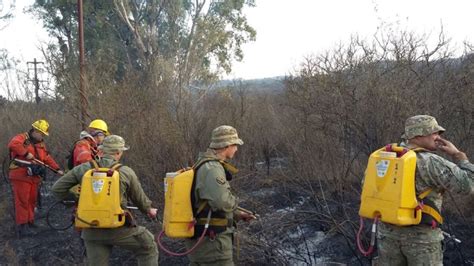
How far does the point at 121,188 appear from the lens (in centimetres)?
482

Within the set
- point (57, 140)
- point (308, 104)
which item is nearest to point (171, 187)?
point (308, 104)

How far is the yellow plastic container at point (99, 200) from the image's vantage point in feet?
15.2

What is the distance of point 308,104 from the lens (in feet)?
26.4

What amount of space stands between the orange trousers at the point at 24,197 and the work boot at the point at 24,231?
5.2 inches

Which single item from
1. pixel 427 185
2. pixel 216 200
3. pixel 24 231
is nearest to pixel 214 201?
pixel 216 200

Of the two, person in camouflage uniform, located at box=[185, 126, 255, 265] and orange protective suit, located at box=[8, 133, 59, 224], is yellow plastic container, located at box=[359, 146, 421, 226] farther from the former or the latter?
orange protective suit, located at box=[8, 133, 59, 224]

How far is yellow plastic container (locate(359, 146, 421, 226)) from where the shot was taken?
3.66 meters

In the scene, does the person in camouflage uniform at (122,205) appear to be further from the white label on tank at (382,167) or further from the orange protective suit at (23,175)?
the orange protective suit at (23,175)

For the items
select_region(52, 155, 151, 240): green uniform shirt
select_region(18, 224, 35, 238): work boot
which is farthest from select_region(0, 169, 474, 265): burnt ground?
select_region(52, 155, 151, 240): green uniform shirt

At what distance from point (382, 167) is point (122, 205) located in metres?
2.42

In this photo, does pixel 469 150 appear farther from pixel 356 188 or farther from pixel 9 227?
pixel 9 227

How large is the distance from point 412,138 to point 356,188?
386 cm

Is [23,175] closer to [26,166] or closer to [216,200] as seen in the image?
[26,166]

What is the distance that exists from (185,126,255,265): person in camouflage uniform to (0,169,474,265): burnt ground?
2.03 m
